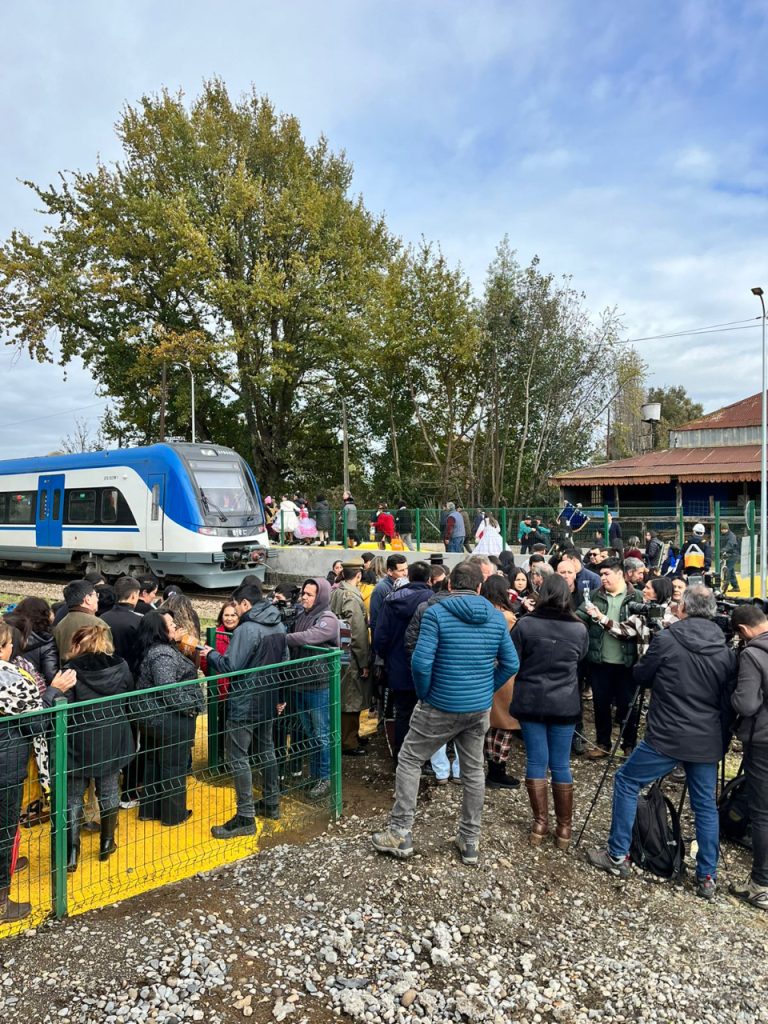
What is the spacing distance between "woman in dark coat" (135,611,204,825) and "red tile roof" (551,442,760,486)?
71.6 feet

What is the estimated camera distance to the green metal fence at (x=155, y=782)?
12.5 feet

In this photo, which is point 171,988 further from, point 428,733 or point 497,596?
point 497,596

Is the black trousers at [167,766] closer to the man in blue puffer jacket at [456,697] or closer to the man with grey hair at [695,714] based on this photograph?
the man in blue puffer jacket at [456,697]

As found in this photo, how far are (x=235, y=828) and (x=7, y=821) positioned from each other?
1455 millimetres

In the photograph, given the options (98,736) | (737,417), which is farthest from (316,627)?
(737,417)

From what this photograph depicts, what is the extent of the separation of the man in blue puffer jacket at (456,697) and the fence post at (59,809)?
1.73 meters

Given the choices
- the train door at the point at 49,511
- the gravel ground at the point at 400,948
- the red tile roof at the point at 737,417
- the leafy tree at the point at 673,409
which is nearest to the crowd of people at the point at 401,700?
the gravel ground at the point at 400,948

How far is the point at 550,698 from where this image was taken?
15.1ft

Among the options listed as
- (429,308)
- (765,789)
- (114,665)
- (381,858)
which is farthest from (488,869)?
(429,308)

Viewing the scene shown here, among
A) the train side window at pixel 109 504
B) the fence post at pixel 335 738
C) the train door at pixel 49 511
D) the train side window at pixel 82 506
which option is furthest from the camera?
the train door at pixel 49 511

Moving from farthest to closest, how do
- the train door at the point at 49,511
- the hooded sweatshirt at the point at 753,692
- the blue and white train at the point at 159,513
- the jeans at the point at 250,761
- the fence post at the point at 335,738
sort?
1. the train door at the point at 49,511
2. the blue and white train at the point at 159,513
3. the fence post at the point at 335,738
4. the jeans at the point at 250,761
5. the hooded sweatshirt at the point at 753,692

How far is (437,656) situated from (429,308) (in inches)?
893

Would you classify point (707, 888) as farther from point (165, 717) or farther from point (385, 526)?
point (385, 526)

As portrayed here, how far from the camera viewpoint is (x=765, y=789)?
4.18m
